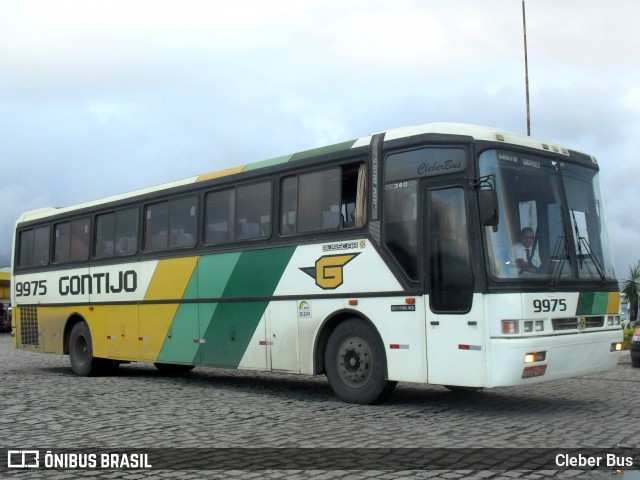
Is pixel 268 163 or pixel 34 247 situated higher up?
pixel 268 163

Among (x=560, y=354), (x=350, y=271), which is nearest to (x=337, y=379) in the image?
(x=350, y=271)

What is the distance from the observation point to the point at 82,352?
16.4 m

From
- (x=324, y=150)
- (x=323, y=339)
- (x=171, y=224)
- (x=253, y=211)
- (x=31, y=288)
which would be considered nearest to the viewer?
(x=323, y=339)

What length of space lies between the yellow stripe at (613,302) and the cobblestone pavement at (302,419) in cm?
125

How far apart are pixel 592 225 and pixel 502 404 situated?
2.66 meters

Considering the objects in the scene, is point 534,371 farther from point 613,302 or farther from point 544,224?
point 613,302

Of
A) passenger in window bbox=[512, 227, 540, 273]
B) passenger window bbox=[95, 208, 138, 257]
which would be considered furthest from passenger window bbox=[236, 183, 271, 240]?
passenger in window bbox=[512, 227, 540, 273]

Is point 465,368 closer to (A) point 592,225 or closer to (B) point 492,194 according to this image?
(B) point 492,194

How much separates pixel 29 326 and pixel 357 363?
35.0 ft

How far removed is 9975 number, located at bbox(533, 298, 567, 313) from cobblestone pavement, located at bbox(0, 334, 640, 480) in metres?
1.26

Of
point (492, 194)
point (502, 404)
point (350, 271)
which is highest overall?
point (492, 194)

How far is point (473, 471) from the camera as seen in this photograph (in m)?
6.11
